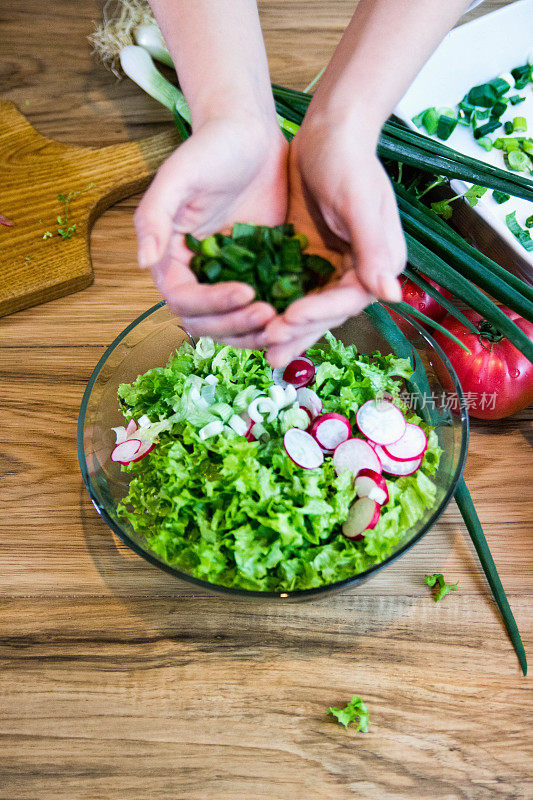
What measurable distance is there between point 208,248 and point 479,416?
670mm

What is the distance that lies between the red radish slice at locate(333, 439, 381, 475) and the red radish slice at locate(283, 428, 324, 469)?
32mm

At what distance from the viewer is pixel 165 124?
1641mm

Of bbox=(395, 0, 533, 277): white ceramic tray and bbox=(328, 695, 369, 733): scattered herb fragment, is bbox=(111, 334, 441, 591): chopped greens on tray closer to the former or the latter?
bbox=(328, 695, 369, 733): scattered herb fragment

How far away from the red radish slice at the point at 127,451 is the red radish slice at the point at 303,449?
0.84 ft

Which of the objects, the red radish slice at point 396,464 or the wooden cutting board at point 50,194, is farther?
the wooden cutting board at point 50,194

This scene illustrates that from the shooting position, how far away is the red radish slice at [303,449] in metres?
1.00

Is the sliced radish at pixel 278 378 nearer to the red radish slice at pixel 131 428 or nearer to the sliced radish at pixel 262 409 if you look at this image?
the sliced radish at pixel 262 409

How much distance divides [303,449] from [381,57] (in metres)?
0.65

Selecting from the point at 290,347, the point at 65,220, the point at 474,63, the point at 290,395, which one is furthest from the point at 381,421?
the point at 474,63

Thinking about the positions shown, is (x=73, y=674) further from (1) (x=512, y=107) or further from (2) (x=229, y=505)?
(1) (x=512, y=107)

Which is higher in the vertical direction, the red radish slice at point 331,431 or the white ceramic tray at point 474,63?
the white ceramic tray at point 474,63

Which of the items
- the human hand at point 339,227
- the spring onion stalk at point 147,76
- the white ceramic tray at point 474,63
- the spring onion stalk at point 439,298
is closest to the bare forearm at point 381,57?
the human hand at point 339,227

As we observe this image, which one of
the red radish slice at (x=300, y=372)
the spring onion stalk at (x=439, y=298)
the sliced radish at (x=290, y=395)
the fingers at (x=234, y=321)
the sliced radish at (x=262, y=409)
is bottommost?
the sliced radish at (x=262, y=409)

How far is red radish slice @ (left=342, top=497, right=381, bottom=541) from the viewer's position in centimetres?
93
